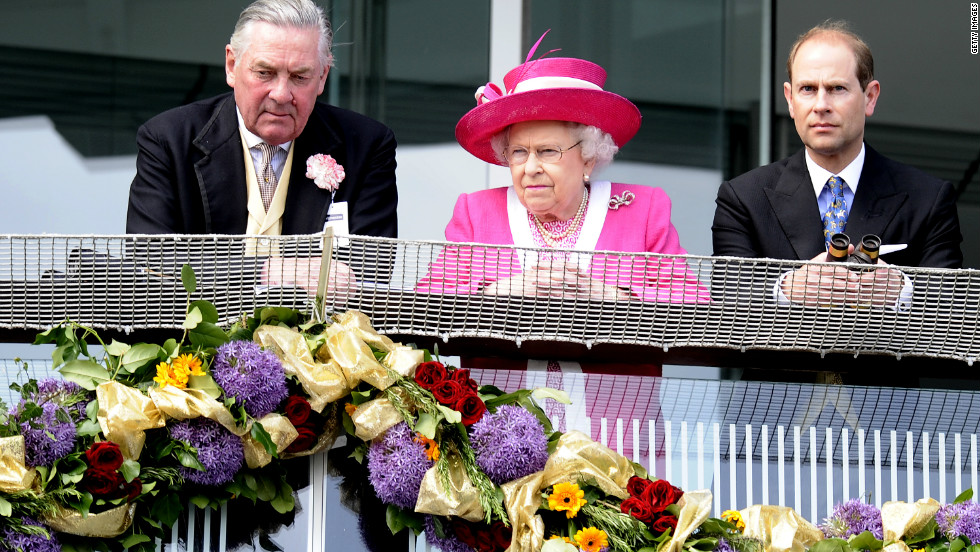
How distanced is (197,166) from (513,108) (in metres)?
0.79

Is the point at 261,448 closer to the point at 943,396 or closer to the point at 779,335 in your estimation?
the point at 779,335

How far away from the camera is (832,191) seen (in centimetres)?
404

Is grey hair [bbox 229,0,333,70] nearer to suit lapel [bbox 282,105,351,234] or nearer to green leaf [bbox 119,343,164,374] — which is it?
suit lapel [bbox 282,105,351,234]

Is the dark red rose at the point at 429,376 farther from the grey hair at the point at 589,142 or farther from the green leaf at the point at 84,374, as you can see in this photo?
the grey hair at the point at 589,142

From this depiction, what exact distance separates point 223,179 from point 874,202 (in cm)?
161

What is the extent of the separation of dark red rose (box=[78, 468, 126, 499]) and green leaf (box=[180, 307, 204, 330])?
0.27 metres

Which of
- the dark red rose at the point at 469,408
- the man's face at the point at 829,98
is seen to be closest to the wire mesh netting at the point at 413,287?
the dark red rose at the point at 469,408

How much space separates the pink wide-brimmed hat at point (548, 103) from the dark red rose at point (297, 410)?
1269 mm

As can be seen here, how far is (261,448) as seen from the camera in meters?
2.60

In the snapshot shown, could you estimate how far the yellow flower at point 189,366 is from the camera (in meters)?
2.58

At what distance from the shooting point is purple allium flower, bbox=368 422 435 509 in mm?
2600

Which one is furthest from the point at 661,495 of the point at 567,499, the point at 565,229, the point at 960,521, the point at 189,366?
the point at 565,229

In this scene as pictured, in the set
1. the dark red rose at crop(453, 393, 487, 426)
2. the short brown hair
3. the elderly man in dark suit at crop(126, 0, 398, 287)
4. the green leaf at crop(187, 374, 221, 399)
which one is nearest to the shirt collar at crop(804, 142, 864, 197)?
the short brown hair

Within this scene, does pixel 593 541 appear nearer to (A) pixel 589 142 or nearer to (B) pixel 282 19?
(A) pixel 589 142
